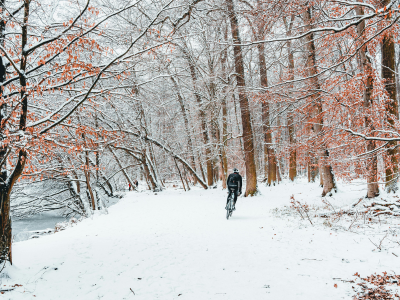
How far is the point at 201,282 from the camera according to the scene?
15.0ft

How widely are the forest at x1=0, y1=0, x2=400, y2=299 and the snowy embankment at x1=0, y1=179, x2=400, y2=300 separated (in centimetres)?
113

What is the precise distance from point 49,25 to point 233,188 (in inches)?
279

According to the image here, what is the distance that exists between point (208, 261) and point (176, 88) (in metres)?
15.7

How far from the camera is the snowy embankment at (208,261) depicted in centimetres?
426

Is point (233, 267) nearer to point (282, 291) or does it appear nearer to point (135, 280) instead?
point (282, 291)

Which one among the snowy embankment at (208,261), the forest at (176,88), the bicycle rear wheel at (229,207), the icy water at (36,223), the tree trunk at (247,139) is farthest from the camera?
the icy water at (36,223)

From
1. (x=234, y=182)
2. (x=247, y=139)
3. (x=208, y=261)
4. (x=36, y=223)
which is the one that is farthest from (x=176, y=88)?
(x=208, y=261)

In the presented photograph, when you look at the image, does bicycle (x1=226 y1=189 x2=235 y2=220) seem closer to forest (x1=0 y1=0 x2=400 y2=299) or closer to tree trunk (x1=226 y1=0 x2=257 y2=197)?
forest (x1=0 y1=0 x2=400 y2=299)

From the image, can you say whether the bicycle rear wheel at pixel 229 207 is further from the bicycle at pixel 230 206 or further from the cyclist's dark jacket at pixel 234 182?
the cyclist's dark jacket at pixel 234 182

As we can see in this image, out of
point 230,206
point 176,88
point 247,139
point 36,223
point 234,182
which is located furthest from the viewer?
point 176,88

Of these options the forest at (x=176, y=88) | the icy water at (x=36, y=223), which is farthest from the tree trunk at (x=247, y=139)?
the icy water at (x=36, y=223)

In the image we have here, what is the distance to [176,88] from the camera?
1919cm

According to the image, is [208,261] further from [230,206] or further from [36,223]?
[36,223]

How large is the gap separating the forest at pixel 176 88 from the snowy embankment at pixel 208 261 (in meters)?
1.13
